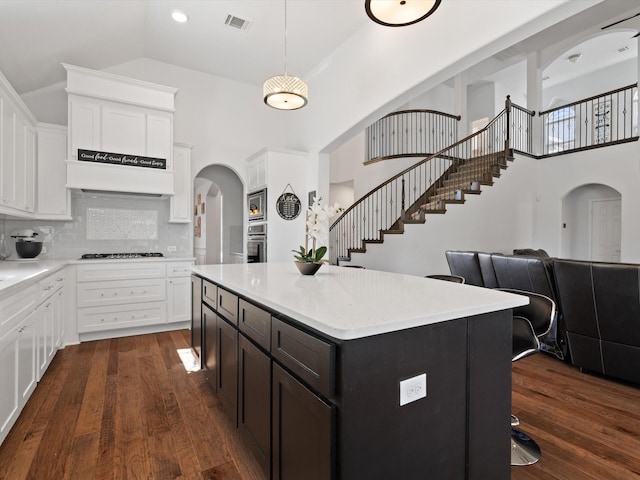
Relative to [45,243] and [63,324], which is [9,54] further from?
[63,324]

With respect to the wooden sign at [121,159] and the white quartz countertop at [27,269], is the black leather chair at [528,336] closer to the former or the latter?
the white quartz countertop at [27,269]

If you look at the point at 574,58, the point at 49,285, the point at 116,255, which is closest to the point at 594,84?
the point at 574,58

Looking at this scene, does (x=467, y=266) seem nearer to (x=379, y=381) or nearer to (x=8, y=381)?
(x=379, y=381)

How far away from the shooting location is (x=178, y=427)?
2270mm

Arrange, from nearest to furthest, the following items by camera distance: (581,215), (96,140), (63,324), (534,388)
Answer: (534,388), (63,324), (96,140), (581,215)

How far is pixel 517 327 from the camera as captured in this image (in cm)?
201

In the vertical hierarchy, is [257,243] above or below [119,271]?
above

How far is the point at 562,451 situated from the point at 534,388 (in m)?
0.88

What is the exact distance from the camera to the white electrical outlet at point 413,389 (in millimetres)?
1186

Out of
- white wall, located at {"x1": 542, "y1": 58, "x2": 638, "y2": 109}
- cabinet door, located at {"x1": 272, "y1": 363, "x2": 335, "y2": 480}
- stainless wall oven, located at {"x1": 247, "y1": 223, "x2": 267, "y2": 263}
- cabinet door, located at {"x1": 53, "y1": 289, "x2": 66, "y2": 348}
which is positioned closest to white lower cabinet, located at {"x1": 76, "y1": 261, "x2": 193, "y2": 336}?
cabinet door, located at {"x1": 53, "y1": 289, "x2": 66, "y2": 348}

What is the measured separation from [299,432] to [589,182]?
8714 mm

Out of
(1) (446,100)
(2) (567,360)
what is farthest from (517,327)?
(1) (446,100)

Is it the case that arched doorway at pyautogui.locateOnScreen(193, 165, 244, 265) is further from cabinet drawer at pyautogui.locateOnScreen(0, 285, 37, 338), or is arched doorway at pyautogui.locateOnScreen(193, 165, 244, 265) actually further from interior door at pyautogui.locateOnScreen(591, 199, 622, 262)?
interior door at pyautogui.locateOnScreen(591, 199, 622, 262)

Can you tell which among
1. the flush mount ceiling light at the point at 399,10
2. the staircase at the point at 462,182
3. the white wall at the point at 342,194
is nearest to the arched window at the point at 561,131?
the staircase at the point at 462,182
